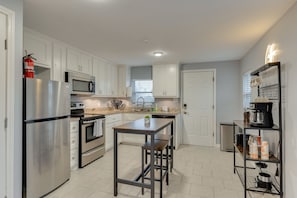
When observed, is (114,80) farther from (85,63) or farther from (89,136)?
(89,136)

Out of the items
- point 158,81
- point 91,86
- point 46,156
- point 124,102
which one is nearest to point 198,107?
point 158,81

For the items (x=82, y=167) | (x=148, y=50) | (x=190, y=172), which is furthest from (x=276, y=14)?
(x=82, y=167)

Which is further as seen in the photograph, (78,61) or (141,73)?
(141,73)

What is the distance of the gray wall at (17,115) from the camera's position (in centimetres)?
A: 193

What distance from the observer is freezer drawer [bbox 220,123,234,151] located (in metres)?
4.50

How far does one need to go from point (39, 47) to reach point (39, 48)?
0.02 m

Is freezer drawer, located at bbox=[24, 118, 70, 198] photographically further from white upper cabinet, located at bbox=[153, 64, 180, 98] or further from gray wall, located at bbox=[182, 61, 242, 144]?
gray wall, located at bbox=[182, 61, 242, 144]

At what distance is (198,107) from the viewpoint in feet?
16.6

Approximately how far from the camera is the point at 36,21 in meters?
2.43

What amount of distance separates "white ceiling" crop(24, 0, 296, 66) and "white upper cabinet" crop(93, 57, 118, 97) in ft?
2.78

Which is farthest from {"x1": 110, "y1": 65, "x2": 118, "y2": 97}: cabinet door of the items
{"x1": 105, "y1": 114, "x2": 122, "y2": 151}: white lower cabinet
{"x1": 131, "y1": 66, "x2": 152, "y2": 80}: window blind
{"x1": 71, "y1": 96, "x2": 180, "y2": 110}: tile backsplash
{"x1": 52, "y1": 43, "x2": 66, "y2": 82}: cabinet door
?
{"x1": 52, "y1": 43, "x2": 66, "y2": 82}: cabinet door

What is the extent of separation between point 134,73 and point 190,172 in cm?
359

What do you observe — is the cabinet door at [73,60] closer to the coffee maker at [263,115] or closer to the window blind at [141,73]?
the window blind at [141,73]

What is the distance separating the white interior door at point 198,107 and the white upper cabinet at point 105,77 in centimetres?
211
